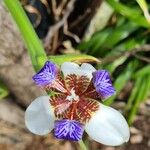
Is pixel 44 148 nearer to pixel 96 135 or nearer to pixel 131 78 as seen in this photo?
pixel 131 78

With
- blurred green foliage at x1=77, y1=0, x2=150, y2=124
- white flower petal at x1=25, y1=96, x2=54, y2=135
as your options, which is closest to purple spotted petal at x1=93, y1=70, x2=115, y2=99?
white flower petal at x1=25, y1=96, x2=54, y2=135

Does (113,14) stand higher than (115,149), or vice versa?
(113,14)

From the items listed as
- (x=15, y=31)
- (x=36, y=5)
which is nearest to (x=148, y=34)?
(x=36, y=5)

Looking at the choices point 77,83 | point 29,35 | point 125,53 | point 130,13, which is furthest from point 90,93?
point 125,53

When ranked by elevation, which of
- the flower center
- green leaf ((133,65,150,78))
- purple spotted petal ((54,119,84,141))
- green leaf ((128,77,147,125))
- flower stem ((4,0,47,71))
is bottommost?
green leaf ((128,77,147,125))

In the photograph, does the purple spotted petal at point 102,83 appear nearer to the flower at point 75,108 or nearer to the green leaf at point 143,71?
the flower at point 75,108

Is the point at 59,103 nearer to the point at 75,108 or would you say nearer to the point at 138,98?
the point at 75,108

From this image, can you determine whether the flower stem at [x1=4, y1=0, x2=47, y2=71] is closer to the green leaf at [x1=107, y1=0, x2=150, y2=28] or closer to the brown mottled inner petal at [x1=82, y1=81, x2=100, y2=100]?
the brown mottled inner petal at [x1=82, y1=81, x2=100, y2=100]
